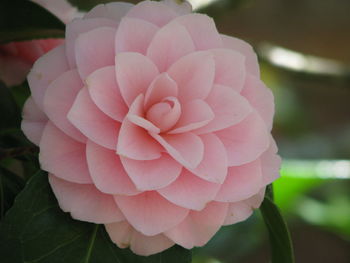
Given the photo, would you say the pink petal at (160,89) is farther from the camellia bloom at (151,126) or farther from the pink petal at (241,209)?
the pink petal at (241,209)

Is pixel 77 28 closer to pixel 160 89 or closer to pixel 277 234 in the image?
pixel 160 89

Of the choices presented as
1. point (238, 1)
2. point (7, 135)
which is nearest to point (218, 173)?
point (7, 135)

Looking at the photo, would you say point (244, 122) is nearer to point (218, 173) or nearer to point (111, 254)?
point (218, 173)

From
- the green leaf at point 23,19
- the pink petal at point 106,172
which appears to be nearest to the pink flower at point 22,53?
the green leaf at point 23,19

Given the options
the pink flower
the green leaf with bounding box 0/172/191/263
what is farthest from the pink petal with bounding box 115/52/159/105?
the pink flower

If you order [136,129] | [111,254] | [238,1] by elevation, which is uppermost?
[136,129]
